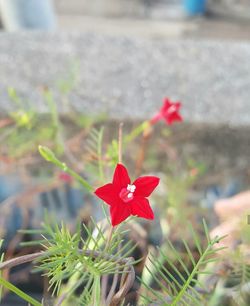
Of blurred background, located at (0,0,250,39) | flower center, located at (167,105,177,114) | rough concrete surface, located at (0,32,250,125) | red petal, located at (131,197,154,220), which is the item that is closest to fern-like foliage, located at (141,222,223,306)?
red petal, located at (131,197,154,220)

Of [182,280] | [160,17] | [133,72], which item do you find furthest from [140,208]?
[160,17]

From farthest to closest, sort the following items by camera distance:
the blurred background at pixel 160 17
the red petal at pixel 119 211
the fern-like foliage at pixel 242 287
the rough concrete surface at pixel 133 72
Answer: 1. the blurred background at pixel 160 17
2. the rough concrete surface at pixel 133 72
3. the fern-like foliage at pixel 242 287
4. the red petal at pixel 119 211

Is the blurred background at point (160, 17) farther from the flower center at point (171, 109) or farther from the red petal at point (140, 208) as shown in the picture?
the red petal at point (140, 208)

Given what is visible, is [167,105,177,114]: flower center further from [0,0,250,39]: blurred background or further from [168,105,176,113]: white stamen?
[0,0,250,39]: blurred background

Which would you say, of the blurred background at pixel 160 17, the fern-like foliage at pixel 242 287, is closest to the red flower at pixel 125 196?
the fern-like foliage at pixel 242 287

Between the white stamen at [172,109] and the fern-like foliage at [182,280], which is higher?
Result: the white stamen at [172,109]

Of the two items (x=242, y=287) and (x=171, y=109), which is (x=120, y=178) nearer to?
(x=242, y=287)

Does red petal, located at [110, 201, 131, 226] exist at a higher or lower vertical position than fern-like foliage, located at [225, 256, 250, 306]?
higher
